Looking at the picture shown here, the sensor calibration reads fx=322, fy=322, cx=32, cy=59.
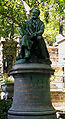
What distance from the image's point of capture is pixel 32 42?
391 inches

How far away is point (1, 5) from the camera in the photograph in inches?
850

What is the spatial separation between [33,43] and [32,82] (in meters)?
1.28

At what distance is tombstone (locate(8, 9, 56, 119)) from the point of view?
9.38 metres

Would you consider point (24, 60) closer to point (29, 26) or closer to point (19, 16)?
point (29, 26)

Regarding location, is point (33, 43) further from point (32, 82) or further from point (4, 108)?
point (4, 108)

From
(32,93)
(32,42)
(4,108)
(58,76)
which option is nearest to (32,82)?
(32,93)

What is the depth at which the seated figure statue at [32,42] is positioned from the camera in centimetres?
979

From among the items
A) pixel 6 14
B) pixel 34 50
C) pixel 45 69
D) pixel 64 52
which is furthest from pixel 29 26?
pixel 64 52

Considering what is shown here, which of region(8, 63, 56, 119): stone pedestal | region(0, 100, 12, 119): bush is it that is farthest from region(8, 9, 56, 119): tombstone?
region(0, 100, 12, 119): bush

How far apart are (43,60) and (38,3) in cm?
1258

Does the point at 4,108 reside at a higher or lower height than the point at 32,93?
lower

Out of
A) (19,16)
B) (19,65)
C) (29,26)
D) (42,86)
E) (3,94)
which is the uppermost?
(19,16)

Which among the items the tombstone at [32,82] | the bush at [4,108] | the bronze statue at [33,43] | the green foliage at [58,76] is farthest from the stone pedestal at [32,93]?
the green foliage at [58,76]

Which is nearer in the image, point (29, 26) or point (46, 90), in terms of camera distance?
point (46, 90)
